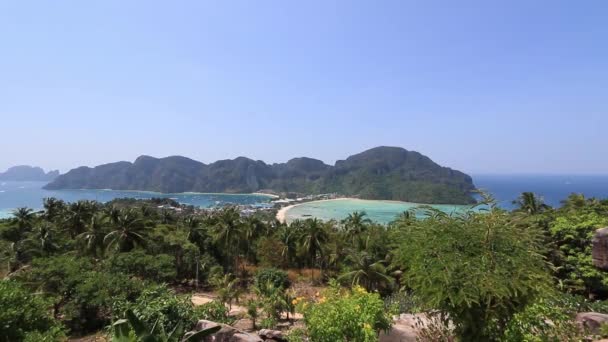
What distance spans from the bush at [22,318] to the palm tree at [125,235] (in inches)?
1002

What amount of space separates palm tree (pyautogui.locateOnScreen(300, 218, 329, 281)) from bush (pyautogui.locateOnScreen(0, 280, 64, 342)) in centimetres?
3506

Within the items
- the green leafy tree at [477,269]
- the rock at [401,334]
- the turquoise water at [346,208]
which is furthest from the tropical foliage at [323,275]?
the turquoise water at [346,208]

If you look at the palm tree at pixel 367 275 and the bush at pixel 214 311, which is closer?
the bush at pixel 214 311

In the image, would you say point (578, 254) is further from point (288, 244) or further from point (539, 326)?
point (288, 244)

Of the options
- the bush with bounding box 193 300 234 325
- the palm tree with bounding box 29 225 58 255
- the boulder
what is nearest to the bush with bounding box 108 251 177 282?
the palm tree with bounding box 29 225 58 255

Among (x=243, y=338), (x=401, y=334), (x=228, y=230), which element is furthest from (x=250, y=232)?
(x=401, y=334)

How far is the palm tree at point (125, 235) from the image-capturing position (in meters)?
33.9

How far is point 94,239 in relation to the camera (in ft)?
116

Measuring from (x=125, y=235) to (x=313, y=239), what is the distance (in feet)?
76.1

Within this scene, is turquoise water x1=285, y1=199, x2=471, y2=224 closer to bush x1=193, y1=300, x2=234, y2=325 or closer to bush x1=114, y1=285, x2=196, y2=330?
bush x1=193, y1=300, x2=234, y2=325

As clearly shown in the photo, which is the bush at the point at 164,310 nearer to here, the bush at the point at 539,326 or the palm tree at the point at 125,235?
the bush at the point at 539,326

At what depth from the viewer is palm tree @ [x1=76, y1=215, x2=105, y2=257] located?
1388 inches

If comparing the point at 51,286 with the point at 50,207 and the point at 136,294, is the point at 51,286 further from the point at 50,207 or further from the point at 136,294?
the point at 50,207

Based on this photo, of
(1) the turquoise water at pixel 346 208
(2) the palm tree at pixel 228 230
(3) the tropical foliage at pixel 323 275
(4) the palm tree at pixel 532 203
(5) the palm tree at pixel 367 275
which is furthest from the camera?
(1) the turquoise water at pixel 346 208
